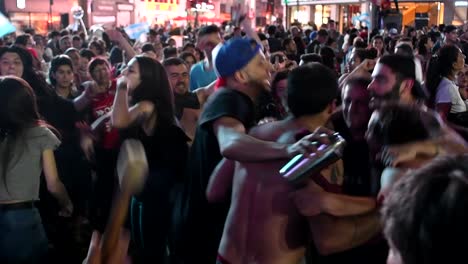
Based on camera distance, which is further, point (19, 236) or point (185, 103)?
point (185, 103)

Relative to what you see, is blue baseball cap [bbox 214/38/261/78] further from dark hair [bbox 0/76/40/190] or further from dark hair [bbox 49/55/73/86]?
dark hair [bbox 49/55/73/86]

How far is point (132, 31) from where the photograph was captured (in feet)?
39.3

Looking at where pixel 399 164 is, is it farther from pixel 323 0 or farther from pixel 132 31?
pixel 323 0

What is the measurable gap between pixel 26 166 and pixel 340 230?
1916 millimetres

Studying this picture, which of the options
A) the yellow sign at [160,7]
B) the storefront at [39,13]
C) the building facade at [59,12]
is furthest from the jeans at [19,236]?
the yellow sign at [160,7]

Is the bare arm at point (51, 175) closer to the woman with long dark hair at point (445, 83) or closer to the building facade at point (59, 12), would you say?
the woman with long dark hair at point (445, 83)

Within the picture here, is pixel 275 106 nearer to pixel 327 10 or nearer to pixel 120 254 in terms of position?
pixel 120 254

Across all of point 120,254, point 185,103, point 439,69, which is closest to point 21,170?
point 120,254

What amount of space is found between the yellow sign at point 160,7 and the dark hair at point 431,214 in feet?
120

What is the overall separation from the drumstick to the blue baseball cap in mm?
731

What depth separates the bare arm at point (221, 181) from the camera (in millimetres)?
2533

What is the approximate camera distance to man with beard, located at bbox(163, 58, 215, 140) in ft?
15.2

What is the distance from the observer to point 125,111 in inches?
138

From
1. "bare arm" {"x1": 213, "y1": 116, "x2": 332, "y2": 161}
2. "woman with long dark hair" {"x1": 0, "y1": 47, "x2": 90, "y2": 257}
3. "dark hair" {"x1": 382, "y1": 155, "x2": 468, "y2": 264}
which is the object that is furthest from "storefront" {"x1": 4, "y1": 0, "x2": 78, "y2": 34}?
"dark hair" {"x1": 382, "y1": 155, "x2": 468, "y2": 264}
